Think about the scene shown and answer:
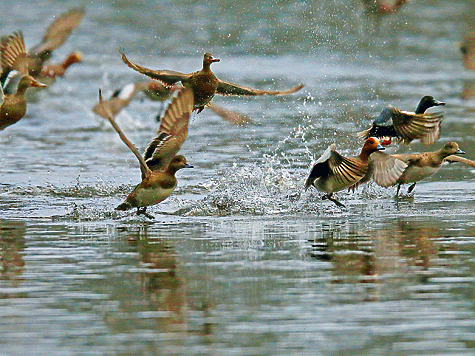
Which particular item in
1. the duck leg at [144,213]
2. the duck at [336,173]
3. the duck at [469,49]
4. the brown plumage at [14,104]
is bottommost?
the duck leg at [144,213]

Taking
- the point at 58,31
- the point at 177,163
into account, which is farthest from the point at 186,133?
the point at 58,31

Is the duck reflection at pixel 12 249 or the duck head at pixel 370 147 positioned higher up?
the duck head at pixel 370 147

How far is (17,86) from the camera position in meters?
13.1

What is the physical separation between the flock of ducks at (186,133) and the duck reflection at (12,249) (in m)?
1.14

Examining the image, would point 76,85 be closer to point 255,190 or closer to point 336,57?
point 336,57

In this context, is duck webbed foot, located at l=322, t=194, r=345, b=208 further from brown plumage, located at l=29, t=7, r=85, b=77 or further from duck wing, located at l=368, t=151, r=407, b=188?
brown plumage, located at l=29, t=7, r=85, b=77

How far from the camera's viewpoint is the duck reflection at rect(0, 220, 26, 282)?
7.90 metres

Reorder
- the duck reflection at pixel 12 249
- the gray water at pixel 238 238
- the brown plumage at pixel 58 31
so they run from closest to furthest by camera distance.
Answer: the gray water at pixel 238 238, the duck reflection at pixel 12 249, the brown plumage at pixel 58 31

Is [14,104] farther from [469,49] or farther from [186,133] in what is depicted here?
[469,49]

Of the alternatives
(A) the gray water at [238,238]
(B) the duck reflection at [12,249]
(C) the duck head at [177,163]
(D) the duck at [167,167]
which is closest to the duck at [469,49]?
(A) the gray water at [238,238]

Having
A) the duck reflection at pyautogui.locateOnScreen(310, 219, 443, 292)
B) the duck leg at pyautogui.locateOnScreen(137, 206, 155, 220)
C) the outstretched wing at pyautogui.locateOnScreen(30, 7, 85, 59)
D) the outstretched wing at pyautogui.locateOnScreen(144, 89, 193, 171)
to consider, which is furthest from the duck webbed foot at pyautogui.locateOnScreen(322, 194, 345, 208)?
the outstretched wing at pyautogui.locateOnScreen(30, 7, 85, 59)

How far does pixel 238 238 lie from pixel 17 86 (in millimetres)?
5014

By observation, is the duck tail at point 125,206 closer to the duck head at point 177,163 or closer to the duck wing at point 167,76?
the duck head at point 177,163

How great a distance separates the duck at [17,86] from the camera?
41.4 ft
